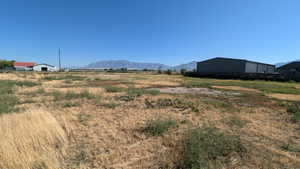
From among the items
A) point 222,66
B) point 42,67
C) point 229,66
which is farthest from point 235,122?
point 42,67

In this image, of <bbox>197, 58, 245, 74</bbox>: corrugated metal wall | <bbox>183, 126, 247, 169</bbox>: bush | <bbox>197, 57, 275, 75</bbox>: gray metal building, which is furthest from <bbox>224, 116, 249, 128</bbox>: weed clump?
<bbox>197, 58, 245, 74</bbox>: corrugated metal wall

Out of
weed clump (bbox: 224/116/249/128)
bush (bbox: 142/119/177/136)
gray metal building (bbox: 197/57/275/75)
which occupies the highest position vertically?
gray metal building (bbox: 197/57/275/75)

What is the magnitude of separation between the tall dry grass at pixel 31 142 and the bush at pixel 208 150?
218cm

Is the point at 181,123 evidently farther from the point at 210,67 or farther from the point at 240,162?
the point at 210,67

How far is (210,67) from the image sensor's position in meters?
34.7

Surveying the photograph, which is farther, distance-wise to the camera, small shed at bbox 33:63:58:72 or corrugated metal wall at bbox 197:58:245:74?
small shed at bbox 33:63:58:72

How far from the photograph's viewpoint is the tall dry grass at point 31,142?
2.21 metres

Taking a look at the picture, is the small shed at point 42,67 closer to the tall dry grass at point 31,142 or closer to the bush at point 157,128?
the tall dry grass at point 31,142

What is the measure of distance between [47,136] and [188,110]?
15.7 feet

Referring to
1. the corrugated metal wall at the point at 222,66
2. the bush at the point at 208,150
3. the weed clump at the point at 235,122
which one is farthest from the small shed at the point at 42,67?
the bush at the point at 208,150

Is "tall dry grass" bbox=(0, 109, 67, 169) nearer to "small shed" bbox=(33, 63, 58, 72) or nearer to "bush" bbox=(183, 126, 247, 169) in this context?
"bush" bbox=(183, 126, 247, 169)

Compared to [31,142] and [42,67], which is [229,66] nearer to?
[31,142]

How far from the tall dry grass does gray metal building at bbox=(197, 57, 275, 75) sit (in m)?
30.7

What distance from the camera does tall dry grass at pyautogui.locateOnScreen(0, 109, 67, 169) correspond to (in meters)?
2.21
